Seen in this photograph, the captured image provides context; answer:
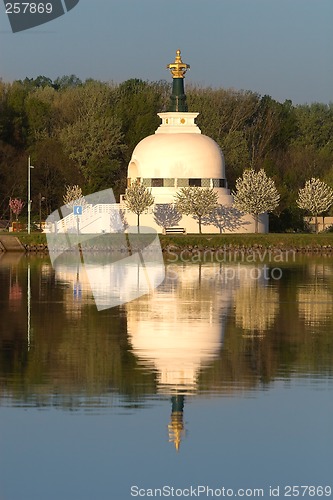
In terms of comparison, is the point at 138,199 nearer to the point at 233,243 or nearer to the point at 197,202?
the point at 197,202

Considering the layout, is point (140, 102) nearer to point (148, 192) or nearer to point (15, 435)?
point (148, 192)

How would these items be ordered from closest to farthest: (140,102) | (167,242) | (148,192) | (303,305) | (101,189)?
(303,305), (167,242), (148,192), (101,189), (140,102)

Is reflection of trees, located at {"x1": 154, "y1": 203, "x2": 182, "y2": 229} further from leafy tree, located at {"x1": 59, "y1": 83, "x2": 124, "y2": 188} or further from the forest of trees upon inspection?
leafy tree, located at {"x1": 59, "y1": 83, "x2": 124, "y2": 188}

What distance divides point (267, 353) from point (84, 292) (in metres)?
14.1

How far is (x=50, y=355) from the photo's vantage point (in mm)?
23016

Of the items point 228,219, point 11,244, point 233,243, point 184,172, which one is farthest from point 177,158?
point 11,244

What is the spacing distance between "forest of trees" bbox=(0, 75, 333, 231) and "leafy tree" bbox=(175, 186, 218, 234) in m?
7.56

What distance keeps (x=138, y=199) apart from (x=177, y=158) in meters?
5.19

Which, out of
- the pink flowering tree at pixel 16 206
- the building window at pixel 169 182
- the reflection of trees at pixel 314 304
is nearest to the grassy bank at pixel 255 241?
the building window at pixel 169 182

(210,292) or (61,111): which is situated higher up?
(61,111)

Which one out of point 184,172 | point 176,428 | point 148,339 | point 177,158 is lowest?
point 176,428

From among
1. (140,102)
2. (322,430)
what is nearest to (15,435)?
(322,430)

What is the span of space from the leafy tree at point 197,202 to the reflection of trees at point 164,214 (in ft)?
2.25

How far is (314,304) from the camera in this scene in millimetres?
33406
